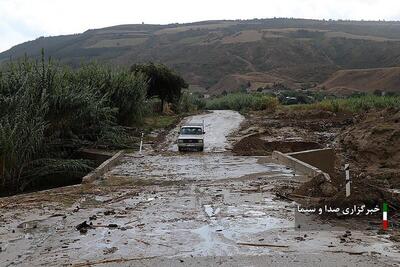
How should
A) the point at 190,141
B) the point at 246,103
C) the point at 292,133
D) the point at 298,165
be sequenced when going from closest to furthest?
the point at 298,165
the point at 190,141
the point at 292,133
the point at 246,103

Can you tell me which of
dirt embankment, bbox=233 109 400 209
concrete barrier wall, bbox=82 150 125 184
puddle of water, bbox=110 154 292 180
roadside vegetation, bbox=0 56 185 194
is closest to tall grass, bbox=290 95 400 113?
dirt embankment, bbox=233 109 400 209

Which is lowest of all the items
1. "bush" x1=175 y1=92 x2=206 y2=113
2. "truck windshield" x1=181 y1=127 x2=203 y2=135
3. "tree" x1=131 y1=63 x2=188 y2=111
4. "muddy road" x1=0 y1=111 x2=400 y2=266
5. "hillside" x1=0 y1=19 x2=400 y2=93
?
"muddy road" x1=0 y1=111 x2=400 y2=266

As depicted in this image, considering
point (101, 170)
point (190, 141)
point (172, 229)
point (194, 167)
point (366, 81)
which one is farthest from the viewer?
point (366, 81)

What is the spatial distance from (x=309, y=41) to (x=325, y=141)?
376 ft

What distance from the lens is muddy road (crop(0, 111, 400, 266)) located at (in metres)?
8.23

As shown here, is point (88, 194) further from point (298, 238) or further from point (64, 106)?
point (64, 106)

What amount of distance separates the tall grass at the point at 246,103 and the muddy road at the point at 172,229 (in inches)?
1755

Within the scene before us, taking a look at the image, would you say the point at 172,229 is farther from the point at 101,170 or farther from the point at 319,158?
the point at 319,158

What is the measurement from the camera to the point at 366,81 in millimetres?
93312

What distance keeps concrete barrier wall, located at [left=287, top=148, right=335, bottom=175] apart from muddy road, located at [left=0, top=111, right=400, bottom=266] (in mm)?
6197

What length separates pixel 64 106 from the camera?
22656 mm

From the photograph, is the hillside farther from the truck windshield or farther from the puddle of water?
the puddle of water

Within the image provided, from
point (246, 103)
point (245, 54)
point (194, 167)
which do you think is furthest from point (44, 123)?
point (245, 54)

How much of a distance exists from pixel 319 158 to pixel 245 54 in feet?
361
